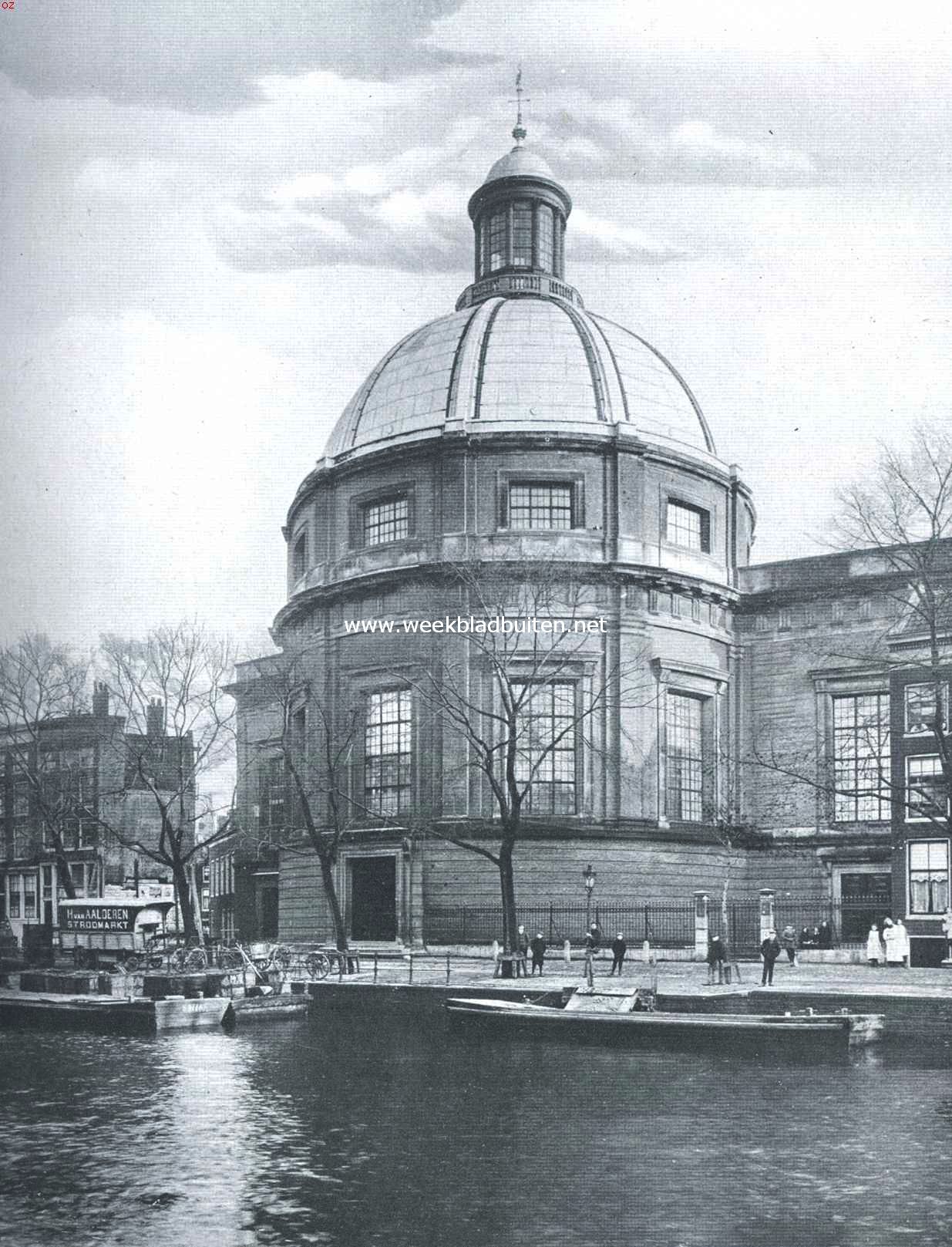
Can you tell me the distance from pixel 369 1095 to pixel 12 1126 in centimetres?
555

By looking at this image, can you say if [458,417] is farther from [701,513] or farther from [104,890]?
[104,890]

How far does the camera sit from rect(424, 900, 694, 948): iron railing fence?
49656mm

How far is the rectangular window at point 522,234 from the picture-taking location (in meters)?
63.5

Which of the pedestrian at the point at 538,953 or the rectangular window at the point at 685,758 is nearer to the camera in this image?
the pedestrian at the point at 538,953

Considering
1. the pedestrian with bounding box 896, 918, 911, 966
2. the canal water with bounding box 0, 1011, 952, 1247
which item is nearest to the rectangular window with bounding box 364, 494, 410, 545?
the pedestrian with bounding box 896, 918, 911, 966

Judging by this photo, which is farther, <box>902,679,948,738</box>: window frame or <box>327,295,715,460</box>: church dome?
<box>327,295,715,460</box>: church dome

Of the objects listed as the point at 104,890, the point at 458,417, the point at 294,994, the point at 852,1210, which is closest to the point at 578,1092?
the point at 852,1210

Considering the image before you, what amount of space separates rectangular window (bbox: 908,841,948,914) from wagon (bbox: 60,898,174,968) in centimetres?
2473

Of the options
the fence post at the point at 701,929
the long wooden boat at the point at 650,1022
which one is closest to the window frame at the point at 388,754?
the fence post at the point at 701,929

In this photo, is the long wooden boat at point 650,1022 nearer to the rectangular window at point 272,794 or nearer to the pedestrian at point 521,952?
the pedestrian at point 521,952

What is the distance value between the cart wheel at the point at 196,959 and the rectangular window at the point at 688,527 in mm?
23441

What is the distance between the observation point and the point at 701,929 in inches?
1853

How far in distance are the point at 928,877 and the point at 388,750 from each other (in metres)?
19.4

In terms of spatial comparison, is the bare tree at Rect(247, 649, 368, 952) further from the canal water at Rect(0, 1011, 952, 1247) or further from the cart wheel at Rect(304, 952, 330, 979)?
the canal water at Rect(0, 1011, 952, 1247)
